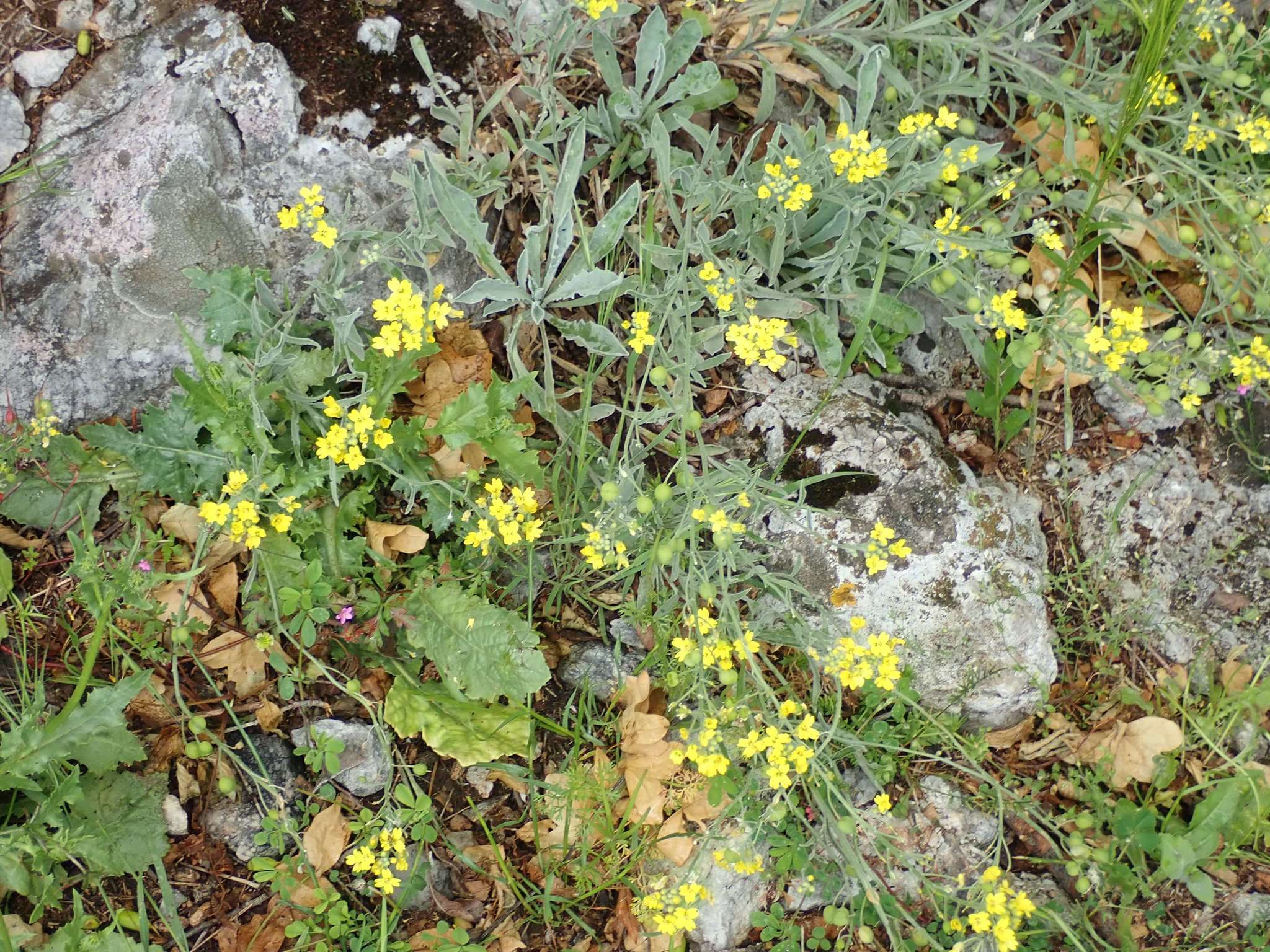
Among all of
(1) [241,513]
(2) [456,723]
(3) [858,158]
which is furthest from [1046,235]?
(1) [241,513]

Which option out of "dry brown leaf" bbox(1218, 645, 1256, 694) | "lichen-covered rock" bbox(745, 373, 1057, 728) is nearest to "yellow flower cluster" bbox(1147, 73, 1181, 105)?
"lichen-covered rock" bbox(745, 373, 1057, 728)

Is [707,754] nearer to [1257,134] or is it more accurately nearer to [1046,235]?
[1046,235]

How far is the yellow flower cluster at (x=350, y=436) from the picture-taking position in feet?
8.76

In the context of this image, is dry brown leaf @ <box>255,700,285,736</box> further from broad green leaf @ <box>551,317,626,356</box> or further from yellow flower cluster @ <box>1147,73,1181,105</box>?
yellow flower cluster @ <box>1147,73,1181,105</box>

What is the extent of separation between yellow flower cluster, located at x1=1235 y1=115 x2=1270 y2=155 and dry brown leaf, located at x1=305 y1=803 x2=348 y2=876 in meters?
3.69

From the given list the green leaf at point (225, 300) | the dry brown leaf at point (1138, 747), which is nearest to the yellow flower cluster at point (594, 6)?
the green leaf at point (225, 300)

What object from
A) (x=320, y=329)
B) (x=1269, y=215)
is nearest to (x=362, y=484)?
(x=320, y=329)

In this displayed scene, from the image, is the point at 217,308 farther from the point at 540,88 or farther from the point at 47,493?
the point at 540,88

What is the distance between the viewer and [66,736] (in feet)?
8.50

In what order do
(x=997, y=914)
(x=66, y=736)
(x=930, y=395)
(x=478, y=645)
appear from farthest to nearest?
1. (x=930, y=395)
2. (x=478, y=645)
3. (x=66, y=736)
4. (x=997, y=914)

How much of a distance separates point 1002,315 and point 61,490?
117 inches

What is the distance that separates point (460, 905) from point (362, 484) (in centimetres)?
142

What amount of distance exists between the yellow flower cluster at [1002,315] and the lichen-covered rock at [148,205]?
1875 mm

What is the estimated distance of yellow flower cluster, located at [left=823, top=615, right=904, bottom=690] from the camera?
263 centimetres
